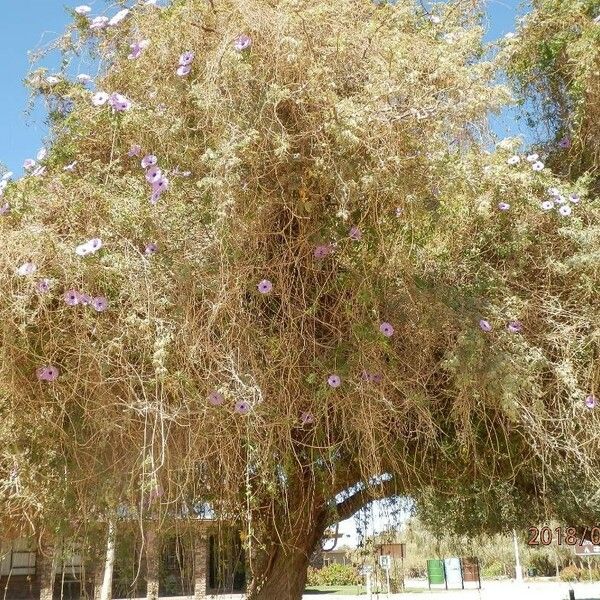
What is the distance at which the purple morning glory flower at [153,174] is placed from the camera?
10.5 ft

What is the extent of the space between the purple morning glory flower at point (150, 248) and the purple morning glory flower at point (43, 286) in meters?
0.44

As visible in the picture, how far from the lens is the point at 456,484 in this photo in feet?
17.2

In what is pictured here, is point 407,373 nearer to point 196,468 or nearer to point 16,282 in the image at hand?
point 196,468

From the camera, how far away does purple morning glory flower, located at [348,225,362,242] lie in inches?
127

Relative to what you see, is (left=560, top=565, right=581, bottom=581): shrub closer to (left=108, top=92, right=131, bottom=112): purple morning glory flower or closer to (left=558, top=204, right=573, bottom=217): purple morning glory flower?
(left=558, top=204, right=573, bottom=217): purple morning glory flower

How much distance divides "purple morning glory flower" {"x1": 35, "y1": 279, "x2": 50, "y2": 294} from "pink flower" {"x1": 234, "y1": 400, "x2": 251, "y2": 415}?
0.93m

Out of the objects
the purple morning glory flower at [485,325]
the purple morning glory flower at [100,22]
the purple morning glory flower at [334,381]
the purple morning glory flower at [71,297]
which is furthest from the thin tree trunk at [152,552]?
the purple morning glory flower at [100,22]

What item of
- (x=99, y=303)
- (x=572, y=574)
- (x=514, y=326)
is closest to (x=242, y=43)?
(x=99, y=303)

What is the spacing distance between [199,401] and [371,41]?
5.95 ft

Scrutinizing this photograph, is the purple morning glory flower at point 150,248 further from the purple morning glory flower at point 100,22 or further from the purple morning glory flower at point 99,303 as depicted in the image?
the purple morning glory flower at point 100,22

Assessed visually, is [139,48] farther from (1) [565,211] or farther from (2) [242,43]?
(1) [565,211]

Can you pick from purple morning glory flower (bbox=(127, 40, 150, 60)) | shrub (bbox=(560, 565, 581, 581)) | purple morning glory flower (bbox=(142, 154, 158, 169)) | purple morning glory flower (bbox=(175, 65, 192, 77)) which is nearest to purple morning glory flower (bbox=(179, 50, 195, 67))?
purple morning glory flower (bbox=(175, 65, 192, 77))

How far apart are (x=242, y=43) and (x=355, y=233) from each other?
3.04ft

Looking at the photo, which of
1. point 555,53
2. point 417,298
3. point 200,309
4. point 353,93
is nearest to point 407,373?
point 417,298
